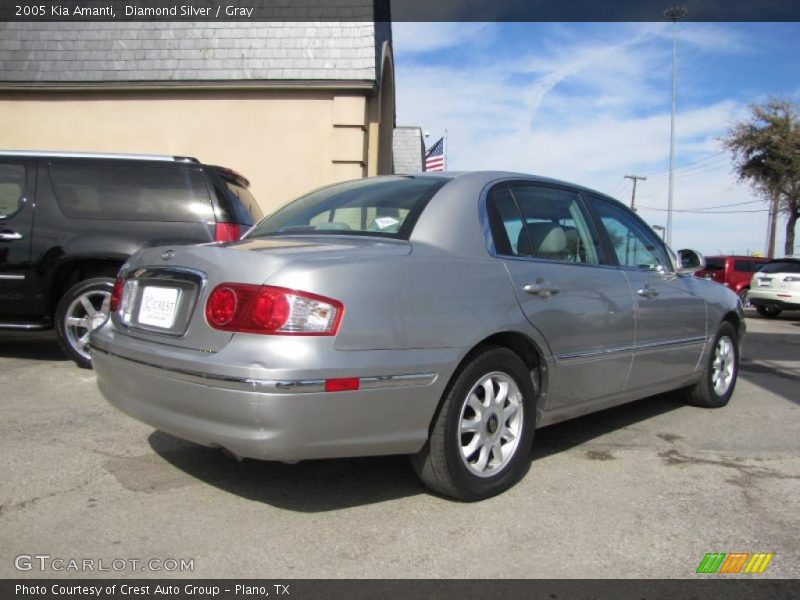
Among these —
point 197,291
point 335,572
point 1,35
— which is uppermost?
point 1,35

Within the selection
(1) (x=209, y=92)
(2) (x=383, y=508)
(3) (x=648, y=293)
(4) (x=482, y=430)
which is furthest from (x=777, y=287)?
(2) (x=383, y=508)

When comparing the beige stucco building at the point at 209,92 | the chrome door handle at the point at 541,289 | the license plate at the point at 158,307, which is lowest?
the license plate at the point at 158,307

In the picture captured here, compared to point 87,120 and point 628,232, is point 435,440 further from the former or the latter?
point 87,120

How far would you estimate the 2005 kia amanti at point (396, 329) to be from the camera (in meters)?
2.62

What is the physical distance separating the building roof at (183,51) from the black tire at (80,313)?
19.4 feet

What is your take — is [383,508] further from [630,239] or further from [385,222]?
[630,239]

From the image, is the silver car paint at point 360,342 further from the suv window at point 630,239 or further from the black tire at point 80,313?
the black tire at point 80,313

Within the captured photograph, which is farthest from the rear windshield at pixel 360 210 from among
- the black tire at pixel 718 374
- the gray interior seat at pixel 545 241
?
the black tire at pixel 718 374

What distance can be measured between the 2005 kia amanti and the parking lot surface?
13.0 inches

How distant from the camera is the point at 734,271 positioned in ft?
60.7

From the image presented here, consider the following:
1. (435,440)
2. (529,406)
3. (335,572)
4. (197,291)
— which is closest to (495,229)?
(529,406)

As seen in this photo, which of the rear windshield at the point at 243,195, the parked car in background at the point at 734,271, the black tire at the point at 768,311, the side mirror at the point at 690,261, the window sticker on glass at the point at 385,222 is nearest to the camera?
the window sticker on glass at the point at 385,222

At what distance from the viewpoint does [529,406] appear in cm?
340

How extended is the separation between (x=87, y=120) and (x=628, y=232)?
962 cm
